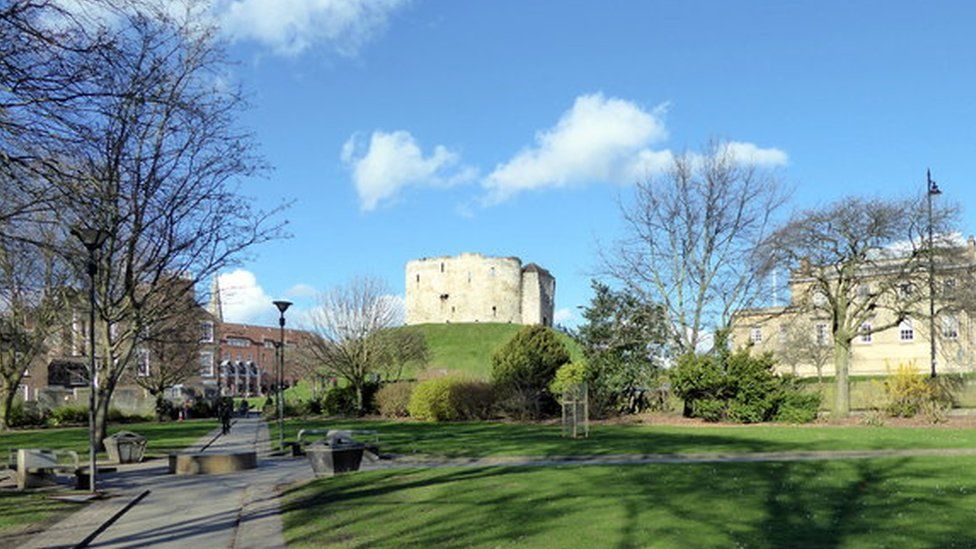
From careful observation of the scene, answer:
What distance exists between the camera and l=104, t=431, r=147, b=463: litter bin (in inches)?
819

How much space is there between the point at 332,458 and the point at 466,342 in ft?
292

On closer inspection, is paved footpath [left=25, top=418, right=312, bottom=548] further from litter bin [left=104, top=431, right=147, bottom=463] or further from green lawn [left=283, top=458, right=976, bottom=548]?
litter bin [left=104, top=431, right=147, bottom=463]

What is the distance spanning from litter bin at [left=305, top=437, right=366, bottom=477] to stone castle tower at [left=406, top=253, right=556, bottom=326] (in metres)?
96.1

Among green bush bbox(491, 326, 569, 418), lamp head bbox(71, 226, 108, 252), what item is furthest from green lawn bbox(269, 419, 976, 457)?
lamp head bbox(71, 226, 108, 252)

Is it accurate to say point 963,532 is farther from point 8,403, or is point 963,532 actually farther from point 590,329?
point 8,403

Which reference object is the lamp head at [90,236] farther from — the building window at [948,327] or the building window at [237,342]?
the building window at [237,342]

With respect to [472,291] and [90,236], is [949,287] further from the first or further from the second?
[472,291]

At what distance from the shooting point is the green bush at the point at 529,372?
3634 cm

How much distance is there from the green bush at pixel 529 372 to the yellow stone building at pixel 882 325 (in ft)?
27.5

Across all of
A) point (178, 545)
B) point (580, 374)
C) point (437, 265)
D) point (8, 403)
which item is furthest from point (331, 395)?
point (437, 265)

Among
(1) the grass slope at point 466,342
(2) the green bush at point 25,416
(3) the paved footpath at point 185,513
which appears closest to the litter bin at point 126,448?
(3) the paved footpath at point 185,513

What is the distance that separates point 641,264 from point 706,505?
28977 millimetres

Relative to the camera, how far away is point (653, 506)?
10.3 m

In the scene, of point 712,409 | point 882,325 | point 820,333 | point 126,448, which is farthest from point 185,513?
point 820,333
